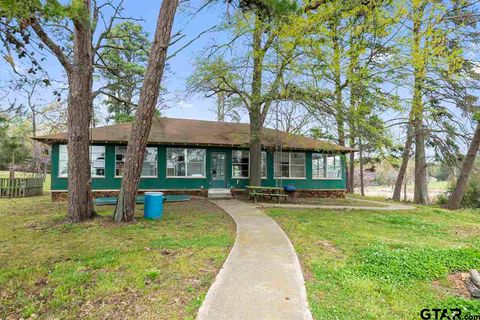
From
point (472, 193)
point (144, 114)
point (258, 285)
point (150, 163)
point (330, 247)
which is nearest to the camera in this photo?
point (258, 285)

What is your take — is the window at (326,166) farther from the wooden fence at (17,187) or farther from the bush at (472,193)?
the wooden fence at (17,187)

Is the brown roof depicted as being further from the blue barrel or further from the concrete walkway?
the concrete walkway

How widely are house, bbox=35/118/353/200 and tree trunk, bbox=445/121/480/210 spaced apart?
211 inches

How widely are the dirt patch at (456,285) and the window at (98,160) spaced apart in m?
13.6

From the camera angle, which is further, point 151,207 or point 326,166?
point 326,166

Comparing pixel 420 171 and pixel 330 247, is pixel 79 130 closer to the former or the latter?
pixel 330 247

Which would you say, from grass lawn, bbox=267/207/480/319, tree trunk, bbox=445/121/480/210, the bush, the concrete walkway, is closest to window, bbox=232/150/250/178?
grass lawn, bbox=267/207/480/319

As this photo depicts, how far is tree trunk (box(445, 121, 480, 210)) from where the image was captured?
546 inches

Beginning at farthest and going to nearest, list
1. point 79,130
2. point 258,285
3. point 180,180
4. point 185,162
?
point 185,162 < point 180,180 < point 79,130 < point 258,285

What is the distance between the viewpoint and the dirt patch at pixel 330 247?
5447mm

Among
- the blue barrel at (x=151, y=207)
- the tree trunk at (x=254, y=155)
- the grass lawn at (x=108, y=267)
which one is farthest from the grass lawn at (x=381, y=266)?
the tree trunk at (x=254, y=155)

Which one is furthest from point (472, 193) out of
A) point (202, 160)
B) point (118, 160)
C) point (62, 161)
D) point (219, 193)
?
point (62, 161)

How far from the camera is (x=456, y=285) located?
13.8 feet

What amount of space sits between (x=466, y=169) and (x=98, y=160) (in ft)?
58.3
